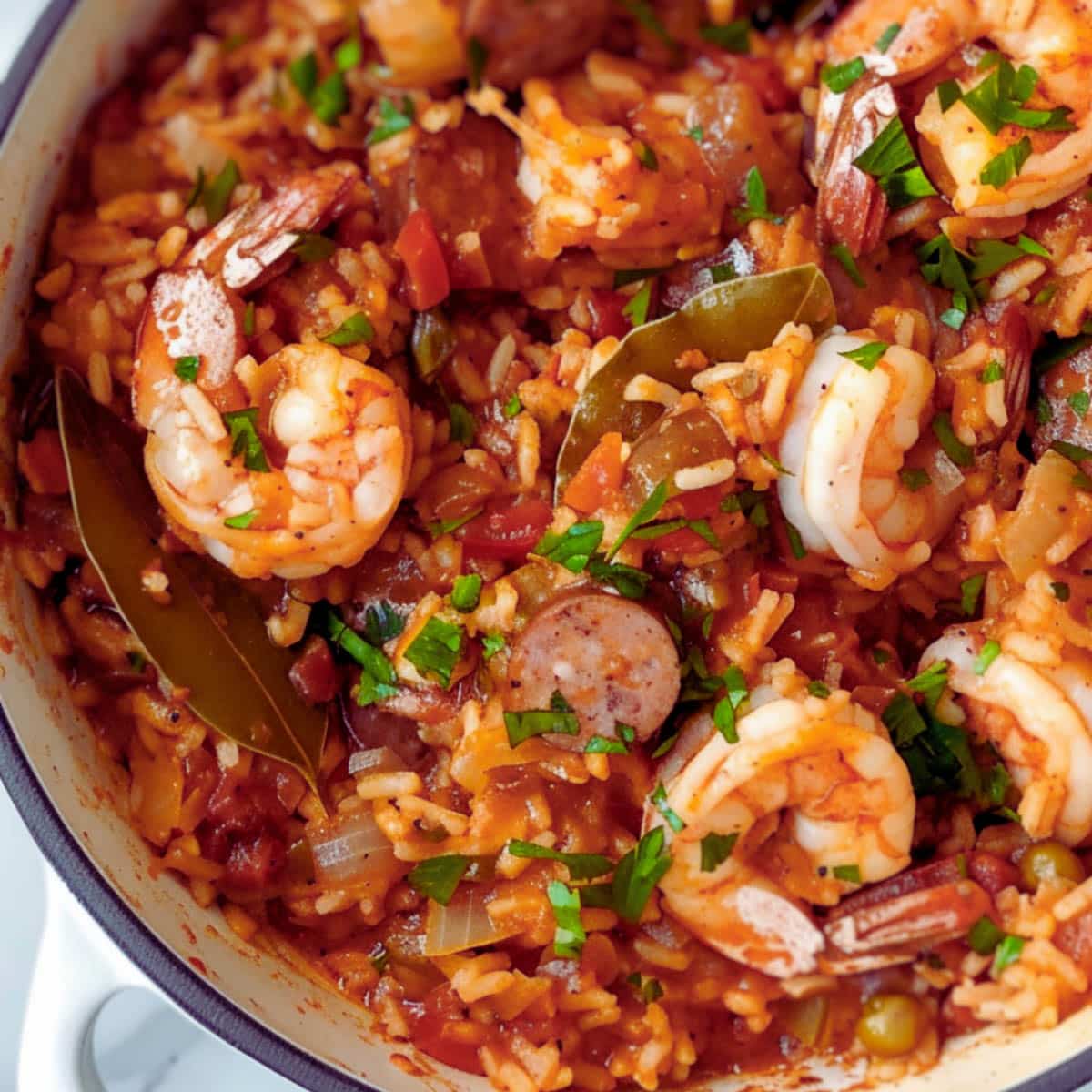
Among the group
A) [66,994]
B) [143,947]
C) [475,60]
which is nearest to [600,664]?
[143,947]

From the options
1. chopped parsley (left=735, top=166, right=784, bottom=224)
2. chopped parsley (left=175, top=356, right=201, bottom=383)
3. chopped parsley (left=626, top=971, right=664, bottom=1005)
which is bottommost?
chopped parsley (left=626, top=971, right=664, bottom=1005)

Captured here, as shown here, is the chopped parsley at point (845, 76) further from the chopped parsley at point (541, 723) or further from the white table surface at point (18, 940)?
the white table surface at point (18, 940)

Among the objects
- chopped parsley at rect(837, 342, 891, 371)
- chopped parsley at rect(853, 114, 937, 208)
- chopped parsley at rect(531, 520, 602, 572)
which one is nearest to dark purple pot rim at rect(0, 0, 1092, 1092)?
chopped parsley at rect(531, 520, 602, 572)

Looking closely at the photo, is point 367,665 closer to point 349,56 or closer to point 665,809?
point 665,809

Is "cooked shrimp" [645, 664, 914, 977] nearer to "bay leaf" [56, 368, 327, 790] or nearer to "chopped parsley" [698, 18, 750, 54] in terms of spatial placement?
"bay leaf" [56, 368, 327, 790]

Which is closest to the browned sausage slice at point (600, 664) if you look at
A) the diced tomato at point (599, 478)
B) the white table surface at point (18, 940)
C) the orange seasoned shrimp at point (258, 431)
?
the diced tomato at point (599, 478)

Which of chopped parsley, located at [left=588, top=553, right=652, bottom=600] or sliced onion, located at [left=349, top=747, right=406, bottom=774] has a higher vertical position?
chopped parsley, located at [left=588, top=553, right=652, bottom=600]
